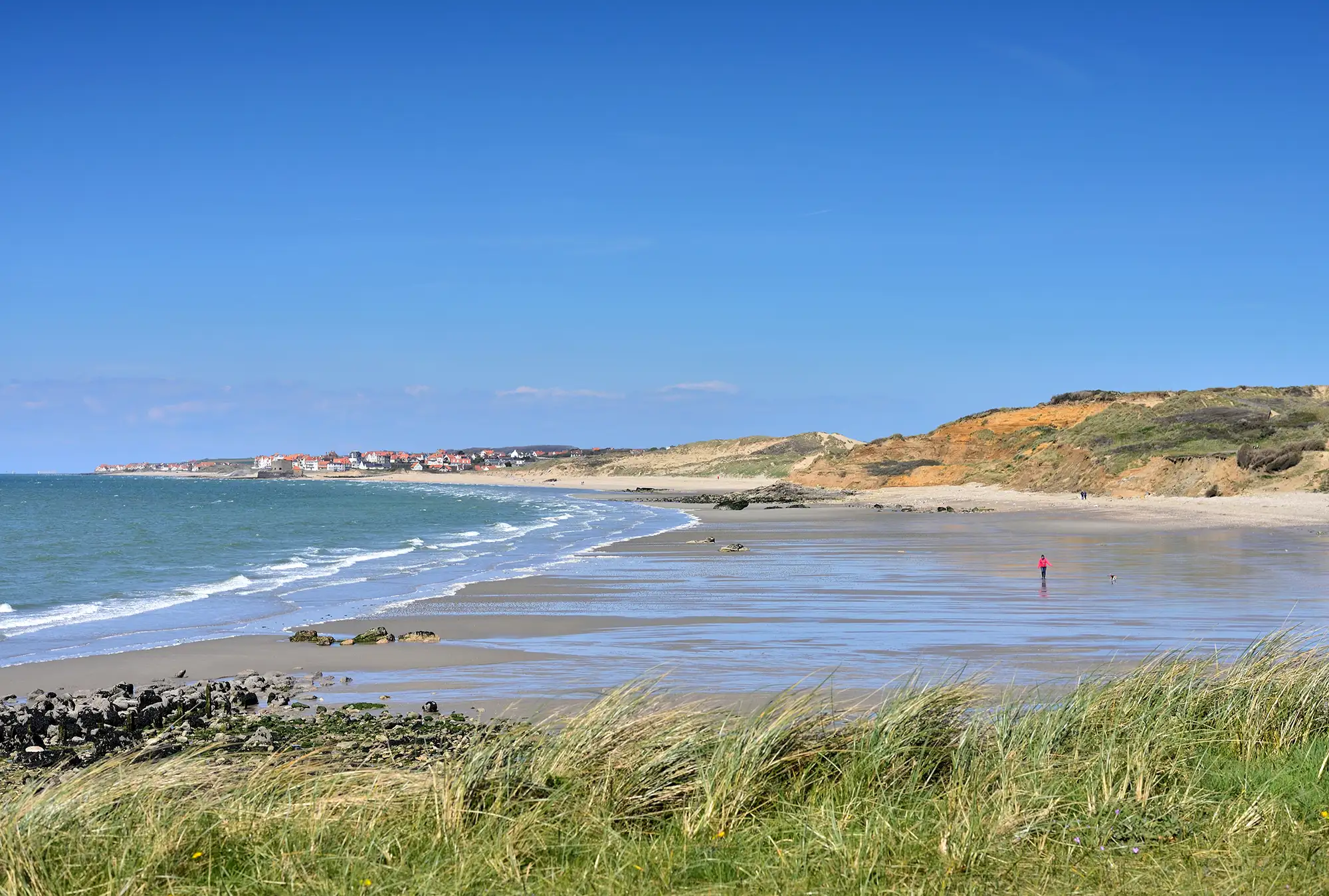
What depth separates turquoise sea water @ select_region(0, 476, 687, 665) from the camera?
74.4 feet

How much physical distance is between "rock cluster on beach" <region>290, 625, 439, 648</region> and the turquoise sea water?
2.16 meters

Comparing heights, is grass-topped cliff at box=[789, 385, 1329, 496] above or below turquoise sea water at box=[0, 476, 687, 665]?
above

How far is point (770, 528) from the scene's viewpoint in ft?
166

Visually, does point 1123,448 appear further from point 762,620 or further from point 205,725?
point 205,725

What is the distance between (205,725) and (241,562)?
92.9ft

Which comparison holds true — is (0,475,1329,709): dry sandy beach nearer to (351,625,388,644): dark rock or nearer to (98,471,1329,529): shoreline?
(351,625,388,644): dark rock

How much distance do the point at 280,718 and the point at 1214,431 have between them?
77.1 m

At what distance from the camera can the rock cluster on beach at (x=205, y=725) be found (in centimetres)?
1062

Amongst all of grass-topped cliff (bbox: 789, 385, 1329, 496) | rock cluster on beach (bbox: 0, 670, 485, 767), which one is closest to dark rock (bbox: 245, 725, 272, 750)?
rock cluster on beach (bbox: 0, 670, 485, 767)

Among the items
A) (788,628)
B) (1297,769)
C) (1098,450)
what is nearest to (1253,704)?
(1297,769)

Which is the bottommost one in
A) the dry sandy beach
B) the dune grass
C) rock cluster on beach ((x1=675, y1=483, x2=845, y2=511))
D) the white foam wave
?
the dry sandy beach

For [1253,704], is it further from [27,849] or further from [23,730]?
[23,730]

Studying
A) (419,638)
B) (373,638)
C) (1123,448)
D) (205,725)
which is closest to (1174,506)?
(1123,448)

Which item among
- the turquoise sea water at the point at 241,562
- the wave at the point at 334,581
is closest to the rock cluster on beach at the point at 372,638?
the turquoise sea water at the point at 241,562
